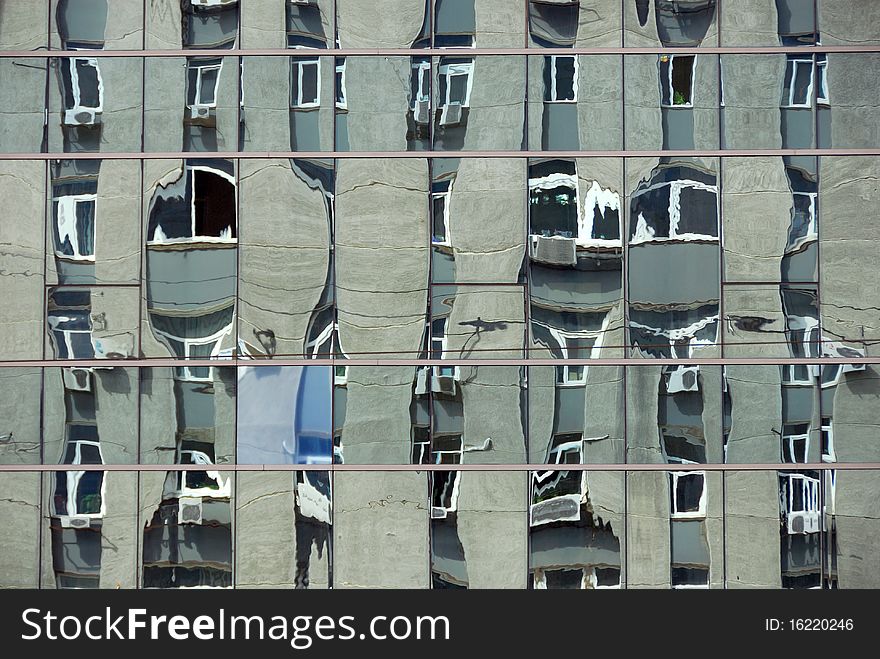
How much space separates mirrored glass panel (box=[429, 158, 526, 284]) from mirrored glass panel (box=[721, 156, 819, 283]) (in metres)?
2.61

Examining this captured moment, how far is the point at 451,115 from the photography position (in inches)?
358

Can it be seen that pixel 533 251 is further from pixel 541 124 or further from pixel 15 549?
pixel 15 549

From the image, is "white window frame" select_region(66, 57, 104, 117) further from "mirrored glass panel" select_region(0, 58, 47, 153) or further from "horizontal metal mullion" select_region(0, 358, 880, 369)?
"horizontal metal mullion" select_region(0, 358, 880, 369)

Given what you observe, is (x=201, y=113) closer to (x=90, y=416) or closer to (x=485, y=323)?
(x=90, y=416)

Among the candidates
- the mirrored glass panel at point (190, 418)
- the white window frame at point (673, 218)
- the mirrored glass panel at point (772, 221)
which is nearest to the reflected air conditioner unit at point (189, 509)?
the mirrored glass panel at point (190, 418)

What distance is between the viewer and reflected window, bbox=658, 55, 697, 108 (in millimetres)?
9086

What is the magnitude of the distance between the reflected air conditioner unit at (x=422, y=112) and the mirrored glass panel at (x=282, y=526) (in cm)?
458

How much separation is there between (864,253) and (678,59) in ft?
11.0

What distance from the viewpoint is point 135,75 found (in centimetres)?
916

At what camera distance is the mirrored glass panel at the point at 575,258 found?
8.98 meters

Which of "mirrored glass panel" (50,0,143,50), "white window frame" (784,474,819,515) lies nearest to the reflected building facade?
"white window frame" (784,474,819,515)

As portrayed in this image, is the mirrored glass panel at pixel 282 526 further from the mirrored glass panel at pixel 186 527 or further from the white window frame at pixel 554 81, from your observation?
the white window frame at pixel 554 81

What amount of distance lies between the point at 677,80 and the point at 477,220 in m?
3.09
